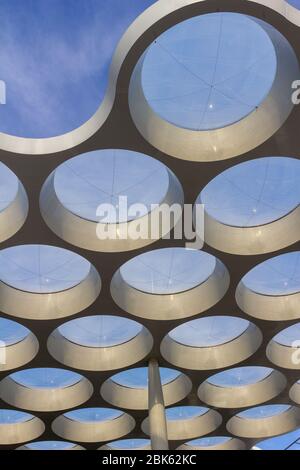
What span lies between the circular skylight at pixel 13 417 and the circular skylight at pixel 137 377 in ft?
23.0

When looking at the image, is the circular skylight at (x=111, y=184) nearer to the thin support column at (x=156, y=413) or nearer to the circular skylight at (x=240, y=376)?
the thin support column at (x=156, y=413)

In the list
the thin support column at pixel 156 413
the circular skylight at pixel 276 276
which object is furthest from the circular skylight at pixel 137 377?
the circular skylight at pixel 276 276

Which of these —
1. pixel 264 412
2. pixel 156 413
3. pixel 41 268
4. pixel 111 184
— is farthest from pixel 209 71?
pixel 264 412

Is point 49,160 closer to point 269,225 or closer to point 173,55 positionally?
point 173,55

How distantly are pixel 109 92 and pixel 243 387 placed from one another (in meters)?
24.5

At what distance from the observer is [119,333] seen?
98.0 feet

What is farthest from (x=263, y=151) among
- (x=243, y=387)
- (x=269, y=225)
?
(x=243, y=387)

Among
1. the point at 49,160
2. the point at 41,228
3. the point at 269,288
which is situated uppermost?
the point at 49,160

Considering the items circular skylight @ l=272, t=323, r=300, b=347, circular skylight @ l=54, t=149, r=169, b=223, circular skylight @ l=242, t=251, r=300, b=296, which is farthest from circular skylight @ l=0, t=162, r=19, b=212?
circular skylight @ l=272, t=323, r=300, b=347

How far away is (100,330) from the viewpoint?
29906mm

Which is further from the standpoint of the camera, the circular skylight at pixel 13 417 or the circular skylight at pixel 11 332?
the circular skylight at pixel 13 417

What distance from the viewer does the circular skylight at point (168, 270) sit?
997 inches

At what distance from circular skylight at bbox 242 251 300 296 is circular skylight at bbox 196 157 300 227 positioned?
3.59 metres

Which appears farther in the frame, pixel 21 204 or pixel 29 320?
pixel 29 320
